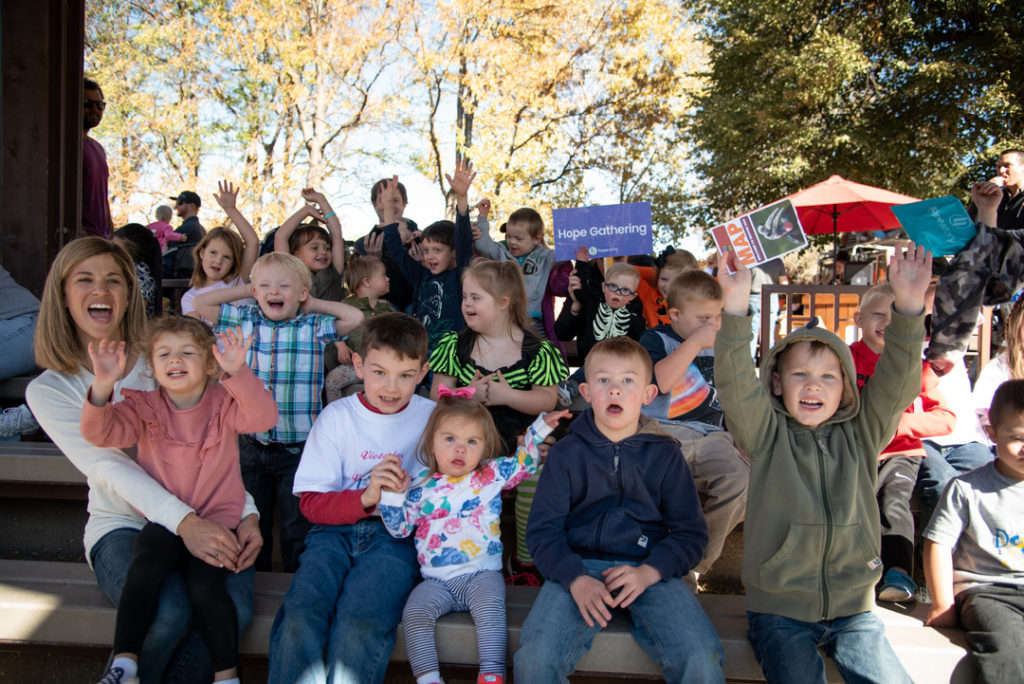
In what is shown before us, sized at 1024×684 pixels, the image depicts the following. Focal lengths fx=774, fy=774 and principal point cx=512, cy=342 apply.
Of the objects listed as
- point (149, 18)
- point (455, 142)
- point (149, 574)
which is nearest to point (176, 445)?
point (149, 574)

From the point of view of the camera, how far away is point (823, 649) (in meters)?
2.55

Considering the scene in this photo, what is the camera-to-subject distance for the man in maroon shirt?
5.46 m

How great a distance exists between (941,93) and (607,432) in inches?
617

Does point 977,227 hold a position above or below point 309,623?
above

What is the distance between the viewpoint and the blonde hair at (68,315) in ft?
9.79

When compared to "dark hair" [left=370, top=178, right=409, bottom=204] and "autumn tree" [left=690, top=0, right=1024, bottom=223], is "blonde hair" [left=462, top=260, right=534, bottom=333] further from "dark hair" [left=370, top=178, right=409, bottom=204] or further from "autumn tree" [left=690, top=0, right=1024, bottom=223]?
"autumn tree" [left=690, top=0, right=1024, bottom=223]

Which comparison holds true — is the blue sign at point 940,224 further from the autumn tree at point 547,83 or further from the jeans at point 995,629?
the autumn tree at point 547,83

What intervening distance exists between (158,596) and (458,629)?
0.99 meters

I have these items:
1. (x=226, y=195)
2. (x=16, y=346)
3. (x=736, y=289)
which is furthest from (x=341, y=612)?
(x=226, y=195)

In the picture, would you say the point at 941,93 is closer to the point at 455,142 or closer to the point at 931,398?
the point at 455,142

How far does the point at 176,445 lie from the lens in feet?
9.15

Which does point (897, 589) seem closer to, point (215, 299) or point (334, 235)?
point (215, 299)

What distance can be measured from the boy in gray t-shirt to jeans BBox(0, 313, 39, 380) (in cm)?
413

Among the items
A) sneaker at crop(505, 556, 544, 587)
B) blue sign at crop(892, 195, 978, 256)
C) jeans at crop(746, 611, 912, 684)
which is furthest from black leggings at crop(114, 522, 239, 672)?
blue sign at crop(892, 195, 978, 256)
